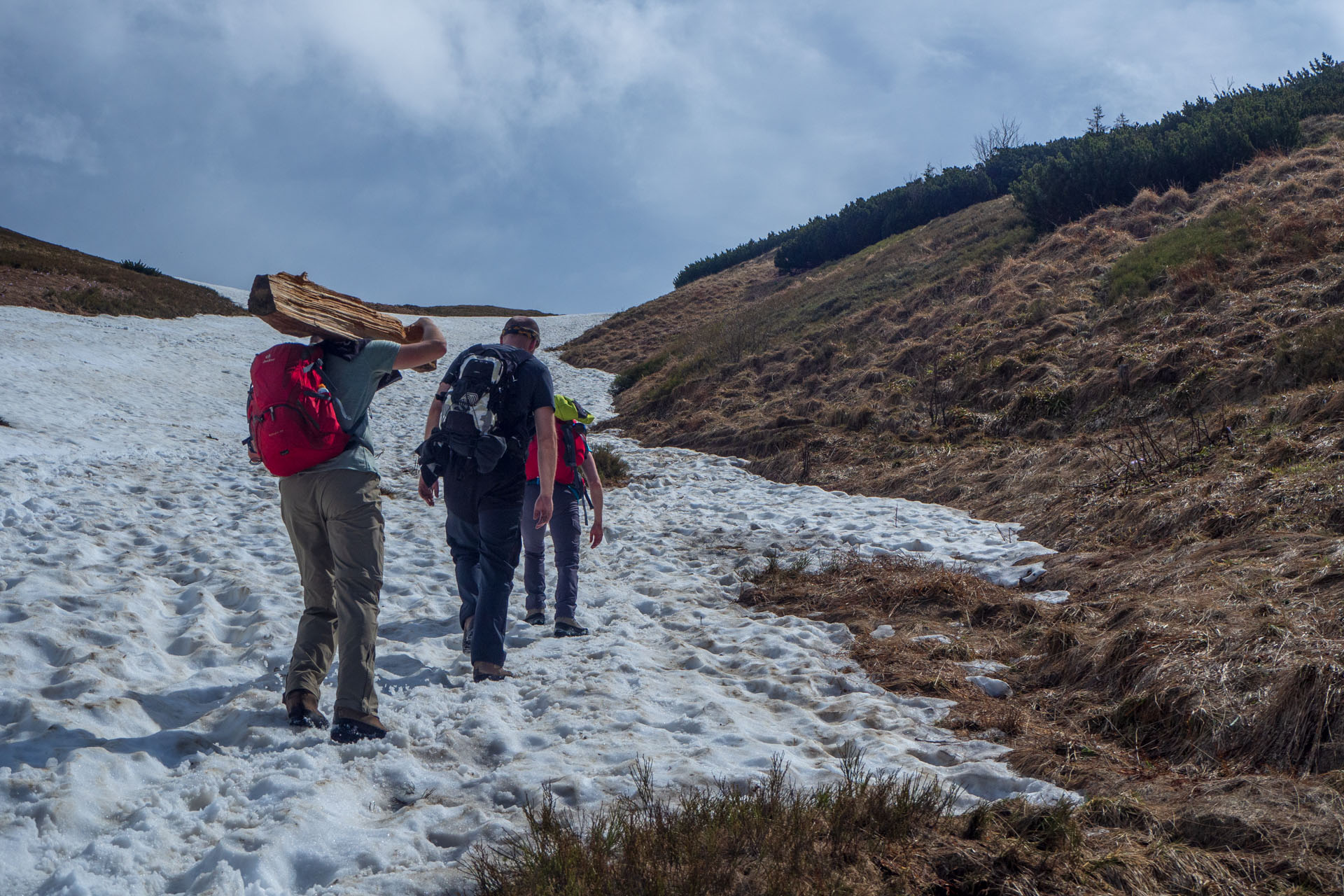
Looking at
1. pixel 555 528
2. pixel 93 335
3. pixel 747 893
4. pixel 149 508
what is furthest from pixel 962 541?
pixel 93 335

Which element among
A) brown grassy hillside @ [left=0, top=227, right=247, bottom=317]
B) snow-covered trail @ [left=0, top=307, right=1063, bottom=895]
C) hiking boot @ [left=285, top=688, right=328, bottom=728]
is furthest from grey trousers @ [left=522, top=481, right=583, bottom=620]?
brown grassy hillside @ [left=0, top=227, right=247, bottom=317]

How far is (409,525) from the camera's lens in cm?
818

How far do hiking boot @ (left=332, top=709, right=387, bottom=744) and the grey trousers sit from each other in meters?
1.99

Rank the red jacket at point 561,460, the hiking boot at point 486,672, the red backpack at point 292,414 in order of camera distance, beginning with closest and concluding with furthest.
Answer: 1. the red backpack at point 292,414
2. the hiking boot at point 486,672
3. the red jacket at point 561,460

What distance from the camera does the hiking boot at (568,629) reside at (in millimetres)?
5422

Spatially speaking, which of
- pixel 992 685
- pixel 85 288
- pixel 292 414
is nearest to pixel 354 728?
pixel 292 414

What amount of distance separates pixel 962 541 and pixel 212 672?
20.5ft

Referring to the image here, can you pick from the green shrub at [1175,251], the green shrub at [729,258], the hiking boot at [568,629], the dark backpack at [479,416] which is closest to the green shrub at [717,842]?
the dark backpack at [479,416]

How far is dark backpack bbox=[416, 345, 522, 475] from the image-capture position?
421cm

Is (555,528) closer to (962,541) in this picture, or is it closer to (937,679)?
(937,679)

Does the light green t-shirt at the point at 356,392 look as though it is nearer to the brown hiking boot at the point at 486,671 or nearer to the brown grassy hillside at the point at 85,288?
the brown hiking boot at the point at 486,671

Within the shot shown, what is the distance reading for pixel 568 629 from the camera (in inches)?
215

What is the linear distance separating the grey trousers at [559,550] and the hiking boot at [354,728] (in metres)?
1.99

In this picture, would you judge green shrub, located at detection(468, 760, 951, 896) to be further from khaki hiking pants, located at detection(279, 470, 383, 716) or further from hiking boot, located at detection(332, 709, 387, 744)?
khaki hiking pants, located at detection(279, 470, 383, 716)
